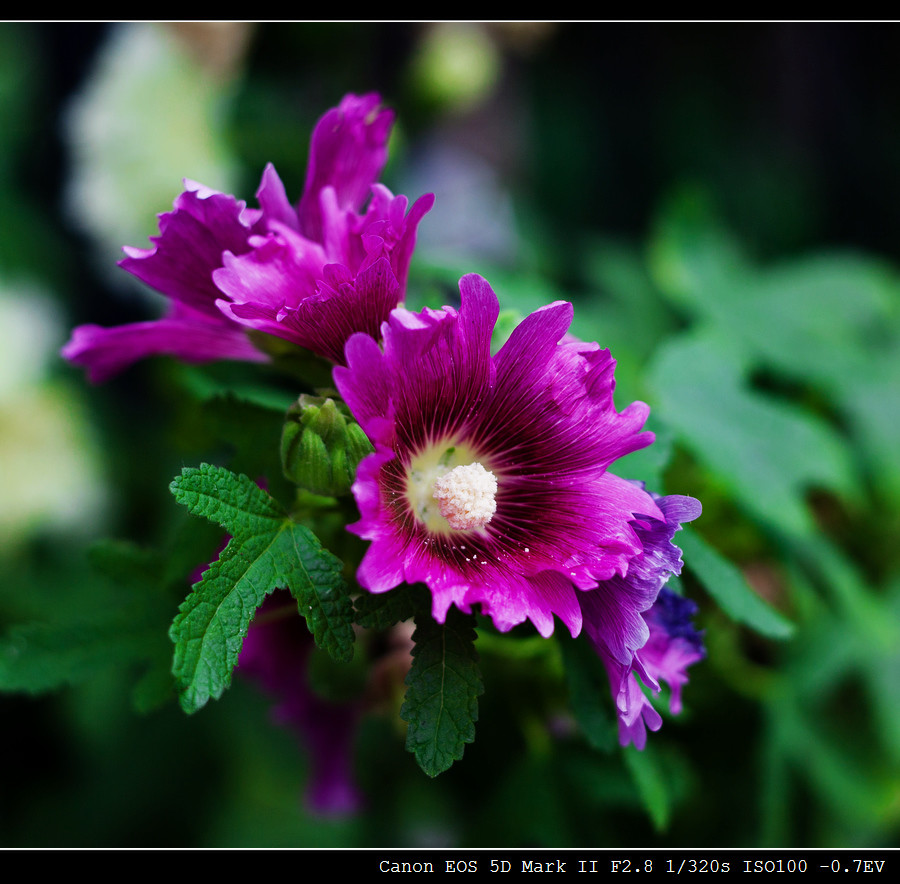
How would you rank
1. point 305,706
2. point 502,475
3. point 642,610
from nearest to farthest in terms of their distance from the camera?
point 642,610, point 502,475, point 305,706

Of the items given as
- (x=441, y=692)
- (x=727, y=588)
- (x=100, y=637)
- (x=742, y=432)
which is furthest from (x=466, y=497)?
(x=742, y=432)

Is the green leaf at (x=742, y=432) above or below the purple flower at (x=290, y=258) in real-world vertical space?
below

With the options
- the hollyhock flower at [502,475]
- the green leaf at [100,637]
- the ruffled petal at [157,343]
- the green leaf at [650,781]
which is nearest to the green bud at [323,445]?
the hollyhock flower at [502,475]

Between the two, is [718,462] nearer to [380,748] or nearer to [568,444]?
[568,444]

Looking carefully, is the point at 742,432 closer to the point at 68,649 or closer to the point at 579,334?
the point at 579,334

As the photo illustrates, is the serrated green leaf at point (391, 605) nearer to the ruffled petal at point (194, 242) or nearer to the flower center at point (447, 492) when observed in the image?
the flower center at point (447, 492)

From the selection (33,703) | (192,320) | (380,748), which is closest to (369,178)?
(192,320)

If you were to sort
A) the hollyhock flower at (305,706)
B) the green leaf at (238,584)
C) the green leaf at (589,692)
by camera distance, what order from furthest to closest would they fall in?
the hollyhock flower at (305,706) → the green leaf at (589,692) → the green leaf at (238,584)
